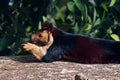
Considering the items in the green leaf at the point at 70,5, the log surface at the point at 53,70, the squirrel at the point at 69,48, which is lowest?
the log surface at the point at 53,70

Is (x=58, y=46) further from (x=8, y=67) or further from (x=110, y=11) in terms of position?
(x=110, y=11)

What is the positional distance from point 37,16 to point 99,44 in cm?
149

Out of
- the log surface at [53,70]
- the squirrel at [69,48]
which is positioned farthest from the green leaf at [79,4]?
the log surface at [53,70]

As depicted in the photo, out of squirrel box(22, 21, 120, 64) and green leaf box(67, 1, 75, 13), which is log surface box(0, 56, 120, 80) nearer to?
squirrel box(22, 21, 120, 64)

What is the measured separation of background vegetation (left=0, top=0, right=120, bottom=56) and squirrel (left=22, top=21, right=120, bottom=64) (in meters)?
1.07

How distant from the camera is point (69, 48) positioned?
4301 millimetres

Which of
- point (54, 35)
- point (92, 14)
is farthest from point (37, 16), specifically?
point (54, 35)

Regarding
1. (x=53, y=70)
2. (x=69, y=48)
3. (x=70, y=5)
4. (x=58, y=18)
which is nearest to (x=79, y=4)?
(x=70, y=5)

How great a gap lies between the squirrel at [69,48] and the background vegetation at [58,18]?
107cm

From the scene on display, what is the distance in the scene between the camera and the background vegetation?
5.48m

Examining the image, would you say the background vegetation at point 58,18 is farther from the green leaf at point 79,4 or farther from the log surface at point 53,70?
the log surface at point 53,70

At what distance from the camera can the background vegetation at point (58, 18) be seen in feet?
18.0

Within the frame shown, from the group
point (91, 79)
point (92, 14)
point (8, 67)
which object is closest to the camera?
point (91, 79)

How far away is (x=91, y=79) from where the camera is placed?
3.82m
